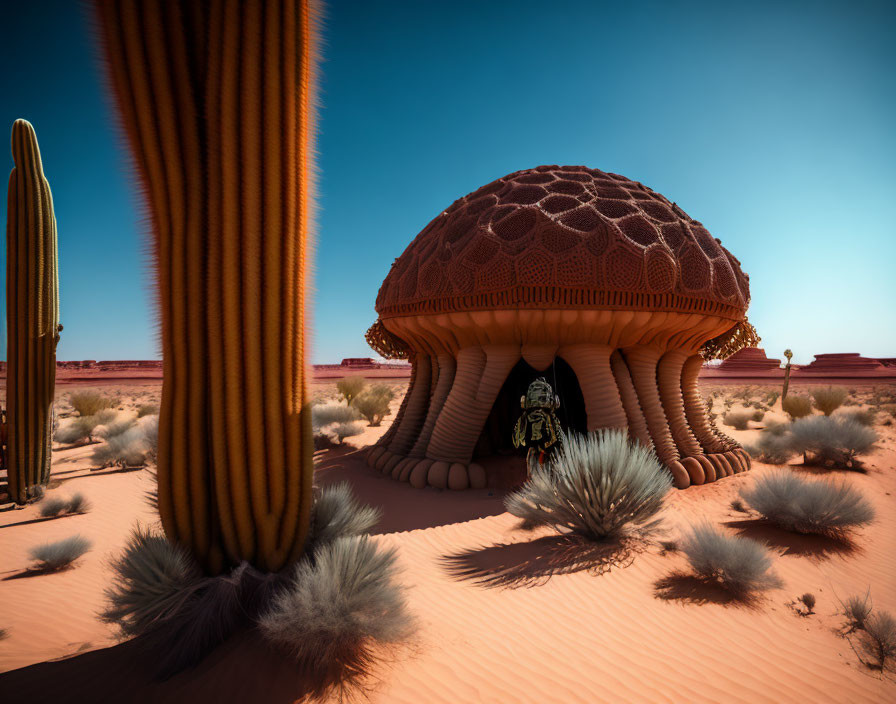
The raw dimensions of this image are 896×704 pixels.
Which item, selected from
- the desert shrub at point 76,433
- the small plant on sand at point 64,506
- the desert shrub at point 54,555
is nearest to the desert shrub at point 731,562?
the desert shrub at point 54,555

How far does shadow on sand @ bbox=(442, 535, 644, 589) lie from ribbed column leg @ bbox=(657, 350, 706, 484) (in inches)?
110

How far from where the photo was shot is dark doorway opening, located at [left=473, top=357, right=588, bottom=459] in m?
8.66

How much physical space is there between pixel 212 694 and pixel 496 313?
16.6ft

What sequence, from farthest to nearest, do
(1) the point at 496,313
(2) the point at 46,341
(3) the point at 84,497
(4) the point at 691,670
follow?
(2) the point at 46,341 < (3) the point at 84,497 < (1) the point at 496,313 < (4) the point at 691,670

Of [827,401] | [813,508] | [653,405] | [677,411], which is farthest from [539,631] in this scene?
[827,401]

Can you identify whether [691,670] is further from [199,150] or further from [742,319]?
[742,319]

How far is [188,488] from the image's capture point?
2.87 meters

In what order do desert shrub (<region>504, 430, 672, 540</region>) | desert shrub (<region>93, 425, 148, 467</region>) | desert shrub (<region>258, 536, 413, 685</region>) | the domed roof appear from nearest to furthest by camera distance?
→ desert shrub (<region>258, 536, 413, 685</region>) < desert shrub (<region>504, 430, 672, 540</region>) < the domed roof < desert shrub (<region>93, 425, 148, 467</region>)

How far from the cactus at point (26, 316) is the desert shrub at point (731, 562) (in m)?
9.24

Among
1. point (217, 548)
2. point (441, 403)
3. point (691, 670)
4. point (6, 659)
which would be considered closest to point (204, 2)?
point (217, 548)

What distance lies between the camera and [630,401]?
6.64 m

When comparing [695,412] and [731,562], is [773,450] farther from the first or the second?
[731,562]

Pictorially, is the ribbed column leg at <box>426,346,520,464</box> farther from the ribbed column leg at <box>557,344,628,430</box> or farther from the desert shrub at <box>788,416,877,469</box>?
the desert shrub at <box>788,416,877,469</box>

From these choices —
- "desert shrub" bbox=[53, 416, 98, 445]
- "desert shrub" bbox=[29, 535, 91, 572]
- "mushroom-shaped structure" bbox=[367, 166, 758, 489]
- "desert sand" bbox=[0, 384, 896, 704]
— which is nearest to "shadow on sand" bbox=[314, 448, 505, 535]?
"desert sand" bbox=[0, 384, 896, 704]
